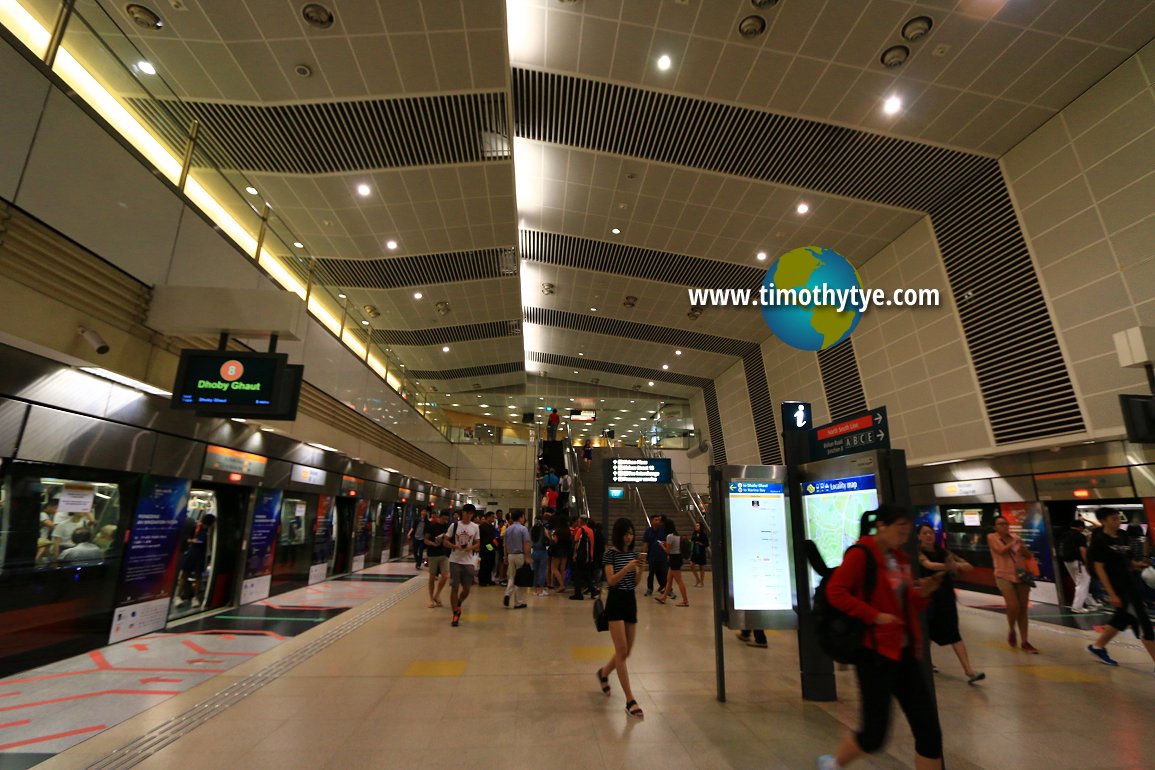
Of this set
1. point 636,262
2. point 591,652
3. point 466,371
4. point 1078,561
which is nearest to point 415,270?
point 636,262

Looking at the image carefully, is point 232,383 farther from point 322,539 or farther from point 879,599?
point 322,539

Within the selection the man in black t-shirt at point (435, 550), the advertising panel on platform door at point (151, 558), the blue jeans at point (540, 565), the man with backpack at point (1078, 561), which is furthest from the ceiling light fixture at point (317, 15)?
the man with backpack at point (1078, 561)

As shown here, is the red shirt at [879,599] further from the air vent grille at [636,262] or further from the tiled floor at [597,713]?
the air vent grille at [636,262]

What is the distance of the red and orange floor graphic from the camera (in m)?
3.30

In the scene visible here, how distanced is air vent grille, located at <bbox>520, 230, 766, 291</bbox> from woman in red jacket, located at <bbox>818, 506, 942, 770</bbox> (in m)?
12.1

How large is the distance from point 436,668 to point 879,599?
404cm

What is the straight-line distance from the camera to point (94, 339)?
4.60 meters

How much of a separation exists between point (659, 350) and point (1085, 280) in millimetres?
13238

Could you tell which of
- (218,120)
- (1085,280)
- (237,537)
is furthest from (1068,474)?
(218,120)

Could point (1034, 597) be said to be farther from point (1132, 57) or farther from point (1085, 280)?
point (1132, 57)

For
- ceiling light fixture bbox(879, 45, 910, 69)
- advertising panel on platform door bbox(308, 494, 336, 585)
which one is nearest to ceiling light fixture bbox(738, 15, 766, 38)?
ceiling light fixture bbox(879, 45, 910, 69)

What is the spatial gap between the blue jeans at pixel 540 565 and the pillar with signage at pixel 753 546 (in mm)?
5938

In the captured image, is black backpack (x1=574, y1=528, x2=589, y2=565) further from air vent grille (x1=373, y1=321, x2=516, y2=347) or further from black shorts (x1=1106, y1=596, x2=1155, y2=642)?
air vent grille (x1=373, y1=321, x2=516, y2=347)

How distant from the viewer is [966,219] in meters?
9.80
